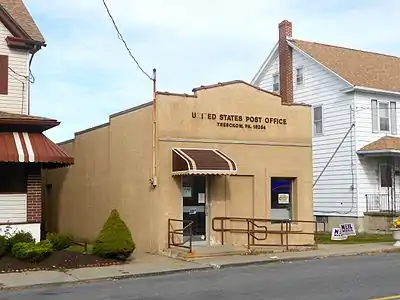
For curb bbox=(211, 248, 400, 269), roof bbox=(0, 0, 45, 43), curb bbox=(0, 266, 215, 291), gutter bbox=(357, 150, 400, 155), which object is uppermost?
roof bbox=(0, 0, 45, 43)

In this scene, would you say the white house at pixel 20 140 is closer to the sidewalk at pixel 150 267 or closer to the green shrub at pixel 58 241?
the green shrub at pixel 58 241

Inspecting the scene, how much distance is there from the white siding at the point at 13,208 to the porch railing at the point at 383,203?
53.1ft

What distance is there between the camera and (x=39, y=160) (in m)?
16.8

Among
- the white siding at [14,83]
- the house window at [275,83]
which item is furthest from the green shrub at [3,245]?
the house window at [275,83]

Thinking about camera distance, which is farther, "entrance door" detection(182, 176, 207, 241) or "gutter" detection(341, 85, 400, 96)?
"gutter" detection(341, 85, 400, 96)

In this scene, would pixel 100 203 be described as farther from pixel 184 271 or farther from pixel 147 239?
pixel 184 271

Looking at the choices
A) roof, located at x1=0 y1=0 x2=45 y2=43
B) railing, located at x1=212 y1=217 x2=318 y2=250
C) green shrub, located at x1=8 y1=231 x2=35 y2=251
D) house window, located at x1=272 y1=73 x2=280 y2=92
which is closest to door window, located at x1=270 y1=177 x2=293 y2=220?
railing, located at x1=212 y1=217 x2=318 y2=250

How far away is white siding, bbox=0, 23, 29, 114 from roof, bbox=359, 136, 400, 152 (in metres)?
15.4

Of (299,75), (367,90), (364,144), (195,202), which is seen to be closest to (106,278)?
(195,202)

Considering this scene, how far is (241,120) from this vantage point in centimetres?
2000

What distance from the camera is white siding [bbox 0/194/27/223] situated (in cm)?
1750

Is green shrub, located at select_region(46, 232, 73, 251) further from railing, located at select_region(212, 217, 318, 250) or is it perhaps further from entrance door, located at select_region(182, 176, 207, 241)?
railing, located at select_region(212, 217, 318, 250)

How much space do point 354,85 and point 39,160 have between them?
1612 cm

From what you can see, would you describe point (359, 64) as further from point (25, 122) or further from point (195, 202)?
point (25, 122)
